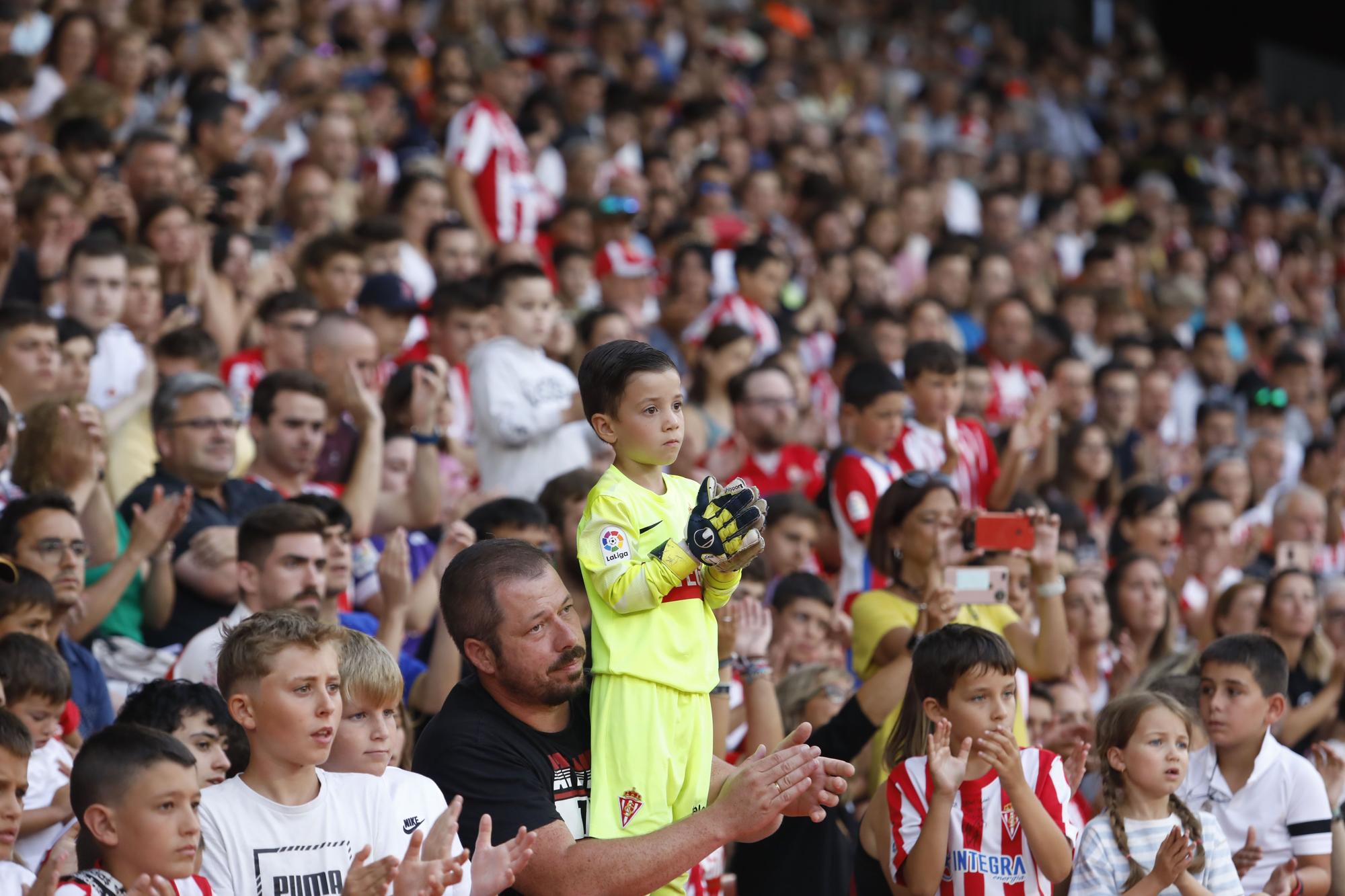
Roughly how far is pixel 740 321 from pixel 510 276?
2.48 m

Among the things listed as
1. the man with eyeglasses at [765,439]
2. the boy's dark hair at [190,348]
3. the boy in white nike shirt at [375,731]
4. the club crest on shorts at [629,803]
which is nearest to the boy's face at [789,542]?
Result: the man with eyeglasses at [765,439]

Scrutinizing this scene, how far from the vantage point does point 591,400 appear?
4340 mm

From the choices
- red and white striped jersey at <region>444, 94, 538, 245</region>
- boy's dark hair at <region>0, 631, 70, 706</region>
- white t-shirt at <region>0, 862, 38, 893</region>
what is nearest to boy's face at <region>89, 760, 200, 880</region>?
white t-shirt at <region>0, 862, 38, 893</region>

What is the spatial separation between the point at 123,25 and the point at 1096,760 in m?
8.68

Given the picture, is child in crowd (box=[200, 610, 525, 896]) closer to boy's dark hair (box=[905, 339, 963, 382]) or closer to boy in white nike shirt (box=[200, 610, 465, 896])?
boy in white nike shirt (box=[200, 610, 465, 896])

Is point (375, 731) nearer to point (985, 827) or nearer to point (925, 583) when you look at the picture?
point (985, 827)

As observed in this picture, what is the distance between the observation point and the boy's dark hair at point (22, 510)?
5.64 meters

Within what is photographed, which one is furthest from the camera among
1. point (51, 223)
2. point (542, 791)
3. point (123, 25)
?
point (123, 25)

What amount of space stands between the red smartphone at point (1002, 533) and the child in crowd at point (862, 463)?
3.81 feet

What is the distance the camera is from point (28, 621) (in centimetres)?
518

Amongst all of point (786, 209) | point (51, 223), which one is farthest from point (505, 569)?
point (786, 209)

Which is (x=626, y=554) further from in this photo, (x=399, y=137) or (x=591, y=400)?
(x=399, y=137)

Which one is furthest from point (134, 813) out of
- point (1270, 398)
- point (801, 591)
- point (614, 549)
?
point (1270, 398)

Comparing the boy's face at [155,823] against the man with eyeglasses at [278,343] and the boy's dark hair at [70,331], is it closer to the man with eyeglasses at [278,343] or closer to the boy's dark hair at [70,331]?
the boy's dark hair at [70,331]
